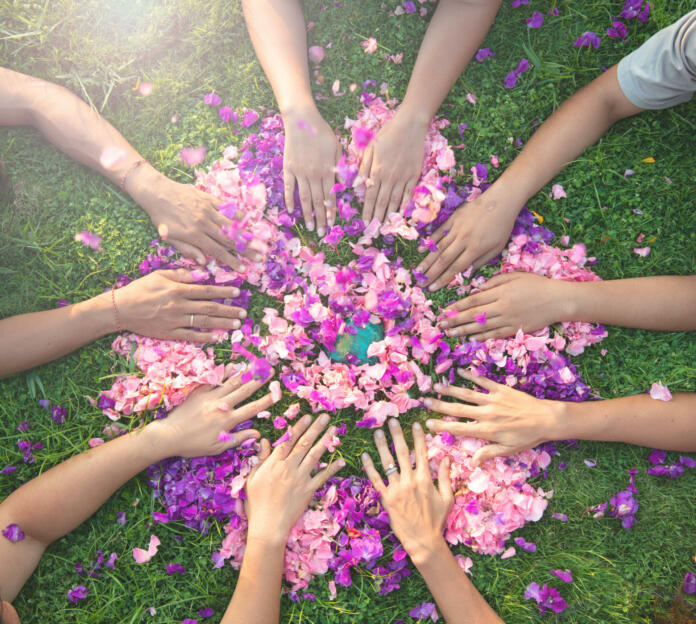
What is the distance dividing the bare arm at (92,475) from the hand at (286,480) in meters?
0.18

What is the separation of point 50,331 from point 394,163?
188cm

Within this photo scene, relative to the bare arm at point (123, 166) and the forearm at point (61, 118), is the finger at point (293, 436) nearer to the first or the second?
the bare arm at point (123, 166)

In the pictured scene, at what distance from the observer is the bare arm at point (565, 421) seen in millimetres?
2520

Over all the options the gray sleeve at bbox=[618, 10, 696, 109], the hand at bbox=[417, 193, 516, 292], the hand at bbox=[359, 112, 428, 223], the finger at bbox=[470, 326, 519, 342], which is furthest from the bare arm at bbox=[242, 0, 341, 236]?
the gray sleeve at bbox=[618, 10, 696, 109]

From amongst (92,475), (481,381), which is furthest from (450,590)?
(92,475)

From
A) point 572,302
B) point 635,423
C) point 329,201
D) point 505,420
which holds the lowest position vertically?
point 635,423

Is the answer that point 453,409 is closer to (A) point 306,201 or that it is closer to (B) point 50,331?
(A) point 306,201

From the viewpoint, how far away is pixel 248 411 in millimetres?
2596

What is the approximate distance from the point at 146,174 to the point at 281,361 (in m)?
1.17

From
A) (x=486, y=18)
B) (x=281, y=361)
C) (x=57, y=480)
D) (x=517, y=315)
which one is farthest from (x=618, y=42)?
(x=57, y=480)

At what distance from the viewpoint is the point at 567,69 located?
2.73 meters

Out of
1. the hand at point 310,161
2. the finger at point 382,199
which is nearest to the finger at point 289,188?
the hand at point 310,161

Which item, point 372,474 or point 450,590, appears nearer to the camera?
point 450,590

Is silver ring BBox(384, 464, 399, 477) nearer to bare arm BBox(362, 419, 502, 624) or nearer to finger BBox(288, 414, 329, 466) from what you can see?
bare arm BBox(362, 419, 502, 624)
